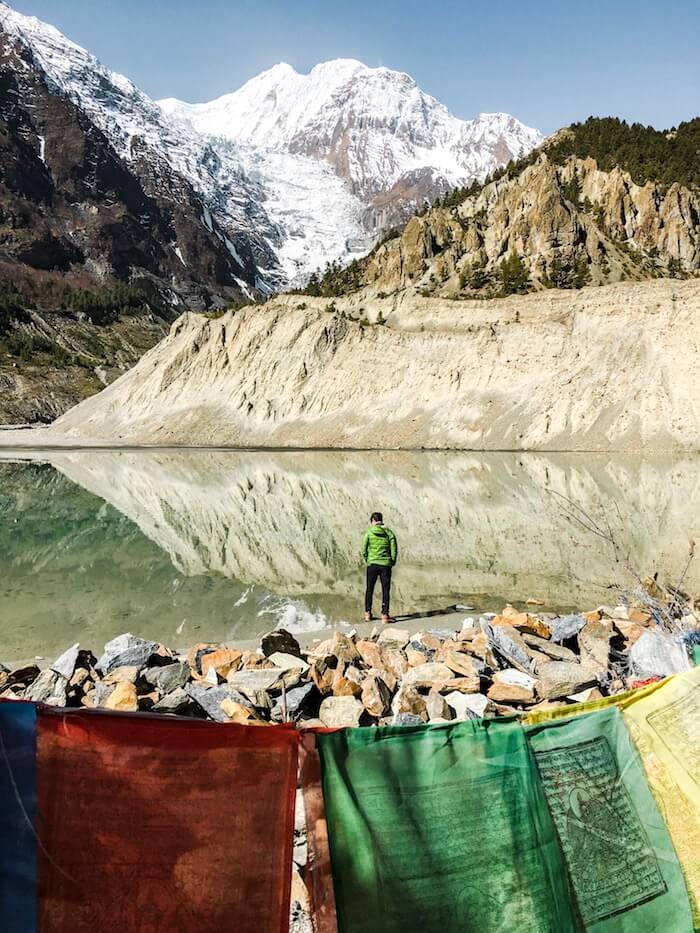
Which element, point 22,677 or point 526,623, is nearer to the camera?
point 22,677

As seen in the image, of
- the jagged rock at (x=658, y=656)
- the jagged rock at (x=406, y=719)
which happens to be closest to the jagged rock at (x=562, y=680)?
the jagged rock at (x=658, y=656)

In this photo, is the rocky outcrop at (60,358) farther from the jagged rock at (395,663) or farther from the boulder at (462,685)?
the boulder at (462,685)

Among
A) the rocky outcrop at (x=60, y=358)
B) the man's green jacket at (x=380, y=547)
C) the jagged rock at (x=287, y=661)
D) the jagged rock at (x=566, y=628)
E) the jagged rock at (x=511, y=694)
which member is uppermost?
the rocky outcrop at (x=60, y=358)

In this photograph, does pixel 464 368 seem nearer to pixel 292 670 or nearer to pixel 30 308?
pixel 292 670

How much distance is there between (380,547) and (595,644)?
4189 millimetres

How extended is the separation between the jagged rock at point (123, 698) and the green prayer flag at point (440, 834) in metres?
3.84

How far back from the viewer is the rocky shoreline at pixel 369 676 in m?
6.87

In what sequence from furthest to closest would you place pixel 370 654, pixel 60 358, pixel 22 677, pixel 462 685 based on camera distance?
pixel 60 358, pixel 370 654, pixel 22 677, pixel 462 685

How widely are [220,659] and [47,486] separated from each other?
2700 centimetres

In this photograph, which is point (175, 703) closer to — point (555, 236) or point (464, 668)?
point (464, 668)

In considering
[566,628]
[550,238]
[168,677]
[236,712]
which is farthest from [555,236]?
[236,712]

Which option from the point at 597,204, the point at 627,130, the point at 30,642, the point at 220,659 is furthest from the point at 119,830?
the point at 627,130

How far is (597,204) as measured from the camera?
260 ft

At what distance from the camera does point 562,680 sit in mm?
7285
